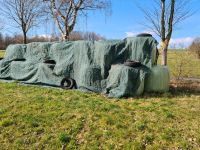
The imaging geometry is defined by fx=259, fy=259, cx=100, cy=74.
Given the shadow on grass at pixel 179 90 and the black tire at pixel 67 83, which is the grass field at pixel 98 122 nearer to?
the shadow on grass at pixel 179 90

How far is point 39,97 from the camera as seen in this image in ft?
23.4

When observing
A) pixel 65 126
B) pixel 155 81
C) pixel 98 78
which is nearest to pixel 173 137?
pixel 65 126

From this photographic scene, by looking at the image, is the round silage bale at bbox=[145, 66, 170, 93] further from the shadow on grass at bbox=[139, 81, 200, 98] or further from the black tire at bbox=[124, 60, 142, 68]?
the black tire at bbox=[124, 60, 142, 68]

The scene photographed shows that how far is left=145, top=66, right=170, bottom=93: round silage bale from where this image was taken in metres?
7.62

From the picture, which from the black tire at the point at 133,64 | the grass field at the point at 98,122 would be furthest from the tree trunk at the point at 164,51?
the grass field at the point at 98,122

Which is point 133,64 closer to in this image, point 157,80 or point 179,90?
point 157,80

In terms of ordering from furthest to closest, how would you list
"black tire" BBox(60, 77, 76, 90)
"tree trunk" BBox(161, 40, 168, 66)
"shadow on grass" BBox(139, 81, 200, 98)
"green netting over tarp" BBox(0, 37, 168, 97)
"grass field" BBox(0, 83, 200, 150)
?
"tree trunk" BBox(161, 40, 168, 66)
"black tire" BBox(60, 77, 76, 90)
"shadow on grass" BBox(139, 81, 200, 98)
"green netting over tarp" BBox(0, 37, 168, 97)
"grass field" BBox(0, 83, 200, 150)

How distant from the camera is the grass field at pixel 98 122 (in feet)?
15.2

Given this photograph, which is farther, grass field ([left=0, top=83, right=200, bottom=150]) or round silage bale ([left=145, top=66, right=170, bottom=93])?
round silage bale ([left=145, top=66, right=170, bottom=93])

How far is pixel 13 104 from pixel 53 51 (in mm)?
3427

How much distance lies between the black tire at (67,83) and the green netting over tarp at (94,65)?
5.6 inches

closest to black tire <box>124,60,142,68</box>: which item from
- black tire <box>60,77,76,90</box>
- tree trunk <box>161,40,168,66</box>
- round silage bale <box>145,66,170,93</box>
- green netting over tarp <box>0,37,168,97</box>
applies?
green netting over tarp <box>0,37,168,97</box>

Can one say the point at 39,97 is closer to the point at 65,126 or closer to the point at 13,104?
the point at 13,104

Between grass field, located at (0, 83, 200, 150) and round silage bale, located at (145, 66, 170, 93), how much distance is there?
62 cm
